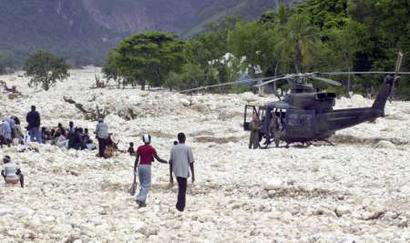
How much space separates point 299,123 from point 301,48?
99.1ft

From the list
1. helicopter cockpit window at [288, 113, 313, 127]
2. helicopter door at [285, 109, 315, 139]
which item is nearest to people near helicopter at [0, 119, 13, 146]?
helicopter door at [285, 109, 315, 139]

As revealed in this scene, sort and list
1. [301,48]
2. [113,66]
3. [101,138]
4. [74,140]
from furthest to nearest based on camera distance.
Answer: [113,66]
[301,48]
[74,140]
[101,138]

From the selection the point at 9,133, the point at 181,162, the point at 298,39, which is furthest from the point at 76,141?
the point at 298,39

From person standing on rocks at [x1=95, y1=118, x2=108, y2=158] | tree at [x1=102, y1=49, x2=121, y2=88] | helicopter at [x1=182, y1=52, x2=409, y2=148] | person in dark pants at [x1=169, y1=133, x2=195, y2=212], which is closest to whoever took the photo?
person in dark pants at [x1=169, y1=133, x2=195, y2=212]

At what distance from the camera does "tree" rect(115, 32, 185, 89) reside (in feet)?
275

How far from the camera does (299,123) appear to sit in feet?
81.8

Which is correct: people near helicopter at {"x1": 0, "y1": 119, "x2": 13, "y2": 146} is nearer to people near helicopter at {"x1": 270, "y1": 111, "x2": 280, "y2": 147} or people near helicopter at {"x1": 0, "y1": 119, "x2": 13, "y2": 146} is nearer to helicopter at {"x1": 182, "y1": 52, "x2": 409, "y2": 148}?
helicopter at {"x1": 182, "y1": 52, "x2": 409, "y2": 148}

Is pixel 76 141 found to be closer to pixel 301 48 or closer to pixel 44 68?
pixel 301 48

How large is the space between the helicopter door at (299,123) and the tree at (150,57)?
192 feet

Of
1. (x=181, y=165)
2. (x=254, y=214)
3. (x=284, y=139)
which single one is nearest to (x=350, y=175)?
(x=254, y=214)

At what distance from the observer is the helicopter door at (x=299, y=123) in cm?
2492

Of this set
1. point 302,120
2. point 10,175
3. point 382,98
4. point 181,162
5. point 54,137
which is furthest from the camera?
point 382,98

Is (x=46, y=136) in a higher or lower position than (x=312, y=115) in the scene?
lower

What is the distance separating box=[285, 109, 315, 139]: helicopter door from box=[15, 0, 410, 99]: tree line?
21.0 metres
